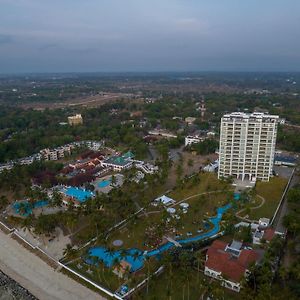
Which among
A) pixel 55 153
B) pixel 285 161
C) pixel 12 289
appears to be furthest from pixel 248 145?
pixel 55 153

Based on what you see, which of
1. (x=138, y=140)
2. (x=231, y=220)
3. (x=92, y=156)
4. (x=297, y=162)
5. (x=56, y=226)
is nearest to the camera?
(x=231, y=220)

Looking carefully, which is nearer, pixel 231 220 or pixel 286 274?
pixel 286 274

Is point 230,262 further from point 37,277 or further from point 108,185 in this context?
point 108,185

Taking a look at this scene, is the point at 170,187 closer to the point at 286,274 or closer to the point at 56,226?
the point at 56,226

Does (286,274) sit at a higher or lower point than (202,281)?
higher

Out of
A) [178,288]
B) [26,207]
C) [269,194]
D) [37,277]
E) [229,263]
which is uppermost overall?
[26,207]

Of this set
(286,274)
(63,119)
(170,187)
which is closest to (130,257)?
(286,274)
